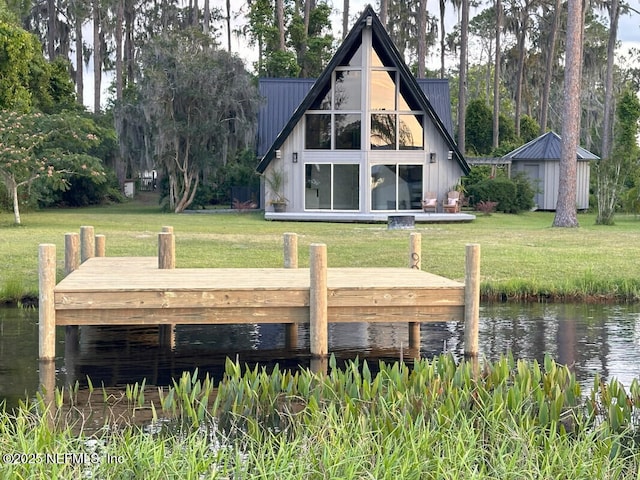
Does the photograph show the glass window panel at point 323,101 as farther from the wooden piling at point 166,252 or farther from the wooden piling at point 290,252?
the wooden piling at point 166,252

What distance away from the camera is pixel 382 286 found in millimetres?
9180

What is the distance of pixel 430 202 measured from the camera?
1197 inches

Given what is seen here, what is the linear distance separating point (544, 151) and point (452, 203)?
7100mm

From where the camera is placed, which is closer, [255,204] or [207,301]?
[207,301]

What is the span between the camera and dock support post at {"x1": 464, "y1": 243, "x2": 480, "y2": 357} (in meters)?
9.27

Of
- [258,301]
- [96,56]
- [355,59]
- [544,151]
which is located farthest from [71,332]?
[96,56]

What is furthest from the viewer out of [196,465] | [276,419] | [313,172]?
[313,172]

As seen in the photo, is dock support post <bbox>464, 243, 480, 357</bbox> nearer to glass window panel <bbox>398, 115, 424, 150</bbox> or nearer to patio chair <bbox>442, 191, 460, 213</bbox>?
patio chair <bbox>442, 191, 460, 213</bbox>


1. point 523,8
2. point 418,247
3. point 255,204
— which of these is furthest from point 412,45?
point 418,247

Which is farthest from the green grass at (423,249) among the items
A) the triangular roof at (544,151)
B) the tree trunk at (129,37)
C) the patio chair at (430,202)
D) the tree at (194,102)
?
the tree trunk at (129,37)

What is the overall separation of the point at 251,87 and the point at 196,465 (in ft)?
91.2

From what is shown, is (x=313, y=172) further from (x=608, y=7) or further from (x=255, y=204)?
(x=608, y=7)

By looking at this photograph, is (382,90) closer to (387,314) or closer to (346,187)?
(346,187)

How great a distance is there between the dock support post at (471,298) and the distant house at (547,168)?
2654 cm
